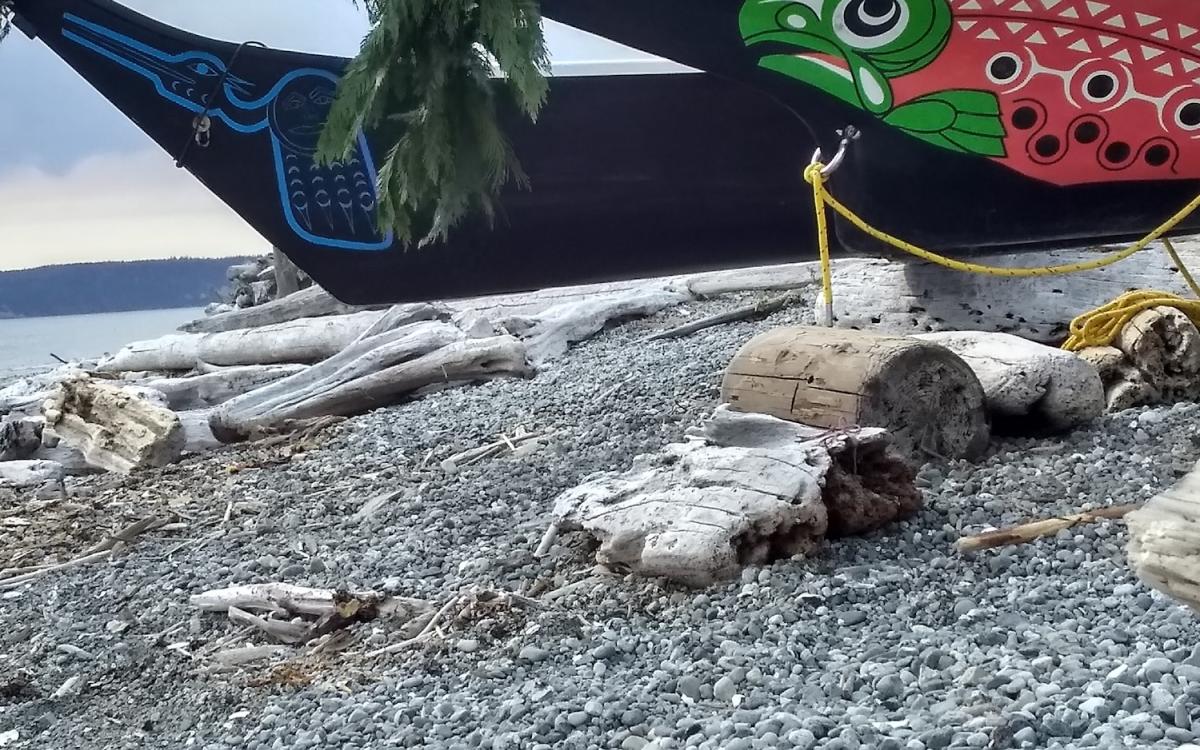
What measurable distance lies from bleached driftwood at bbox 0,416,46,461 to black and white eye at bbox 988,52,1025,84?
18.4 ft

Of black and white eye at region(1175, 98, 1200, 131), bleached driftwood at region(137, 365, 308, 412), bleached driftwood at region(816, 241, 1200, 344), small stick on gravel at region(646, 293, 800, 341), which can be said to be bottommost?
bleached driftwood at region(137, 365, 308, 412)

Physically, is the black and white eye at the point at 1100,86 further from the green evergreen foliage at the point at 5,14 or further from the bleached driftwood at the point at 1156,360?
the green evergreen foliage at the point at 5,14

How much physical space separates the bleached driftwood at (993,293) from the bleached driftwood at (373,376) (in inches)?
82.4

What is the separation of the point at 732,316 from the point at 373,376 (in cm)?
249

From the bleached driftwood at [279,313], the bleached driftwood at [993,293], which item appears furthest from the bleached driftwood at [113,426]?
the bleached driftwood at [279,313]

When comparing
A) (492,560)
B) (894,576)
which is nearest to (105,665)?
(492,560)

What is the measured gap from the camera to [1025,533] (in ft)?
9.81

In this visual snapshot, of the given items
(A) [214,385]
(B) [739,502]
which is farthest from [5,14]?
(B) [739,502]

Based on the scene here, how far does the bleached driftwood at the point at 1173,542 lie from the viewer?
5.06 feet

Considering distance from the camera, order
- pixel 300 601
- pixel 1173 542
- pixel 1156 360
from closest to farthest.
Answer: pixel 1173 542
pixel 300 601
pixel 1156 360

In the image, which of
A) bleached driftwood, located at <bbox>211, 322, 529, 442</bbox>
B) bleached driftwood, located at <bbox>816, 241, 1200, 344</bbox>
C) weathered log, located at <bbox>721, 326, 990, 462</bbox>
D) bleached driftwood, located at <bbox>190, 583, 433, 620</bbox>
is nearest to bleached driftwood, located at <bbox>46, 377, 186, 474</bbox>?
bleached driftwood, located at <bbox>211, 322, 529, 442</bbox>

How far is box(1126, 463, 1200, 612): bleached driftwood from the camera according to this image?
1543mm

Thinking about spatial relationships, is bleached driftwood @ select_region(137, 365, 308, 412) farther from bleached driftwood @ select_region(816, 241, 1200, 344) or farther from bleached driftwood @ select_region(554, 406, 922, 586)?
bleached driftwood @ select_region(554, 406, 922, 586)

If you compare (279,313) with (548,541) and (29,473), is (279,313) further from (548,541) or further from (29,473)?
(548,541)
